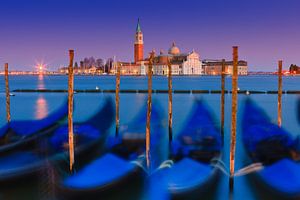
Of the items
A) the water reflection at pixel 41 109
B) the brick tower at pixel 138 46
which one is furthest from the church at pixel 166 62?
the water reflection at pixel 41 109

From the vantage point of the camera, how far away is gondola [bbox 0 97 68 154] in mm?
10555

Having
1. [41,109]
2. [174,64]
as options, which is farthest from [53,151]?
[174,64]

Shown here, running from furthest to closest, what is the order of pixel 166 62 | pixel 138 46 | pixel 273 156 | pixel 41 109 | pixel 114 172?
pixel 138 46 < pixel 166 62 < pixel 41 109 < pixel 273 156 < pixel 114 172

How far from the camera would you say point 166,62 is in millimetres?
118000

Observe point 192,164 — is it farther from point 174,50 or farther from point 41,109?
point 174,50

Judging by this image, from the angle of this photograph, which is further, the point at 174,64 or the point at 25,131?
the point at 174,64

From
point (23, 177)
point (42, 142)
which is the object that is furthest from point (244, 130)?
point (23, 177)

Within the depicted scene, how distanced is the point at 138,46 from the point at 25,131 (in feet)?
411

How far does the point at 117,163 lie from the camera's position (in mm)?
8633

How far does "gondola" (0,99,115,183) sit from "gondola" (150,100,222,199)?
8.65 ft

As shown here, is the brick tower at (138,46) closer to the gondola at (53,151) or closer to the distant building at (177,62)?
the distant building at (177,62)

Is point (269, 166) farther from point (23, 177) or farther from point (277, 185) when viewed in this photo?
point (23, 177)

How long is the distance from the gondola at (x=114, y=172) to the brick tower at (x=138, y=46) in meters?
125

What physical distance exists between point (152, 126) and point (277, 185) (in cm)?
704
